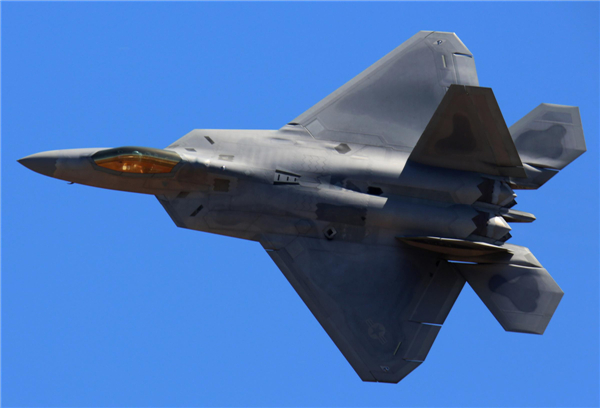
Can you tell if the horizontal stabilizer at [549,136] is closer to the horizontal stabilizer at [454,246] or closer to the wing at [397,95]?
the wing at [397,95]

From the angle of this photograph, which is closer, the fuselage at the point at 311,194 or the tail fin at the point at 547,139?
the fuselage at the point at 311,194

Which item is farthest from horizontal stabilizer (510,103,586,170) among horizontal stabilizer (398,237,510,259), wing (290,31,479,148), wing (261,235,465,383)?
wing (261,235,465,383)

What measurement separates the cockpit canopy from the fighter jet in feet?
0.08

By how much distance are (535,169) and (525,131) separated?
0.91m

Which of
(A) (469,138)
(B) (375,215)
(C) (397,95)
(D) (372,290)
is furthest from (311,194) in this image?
(A) (469,138)

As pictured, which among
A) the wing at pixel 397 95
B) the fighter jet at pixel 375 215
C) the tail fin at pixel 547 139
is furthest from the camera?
the wing at pixel 397 95

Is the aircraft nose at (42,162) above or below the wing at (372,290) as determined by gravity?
above

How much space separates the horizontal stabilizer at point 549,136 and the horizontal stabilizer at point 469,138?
2.90ft

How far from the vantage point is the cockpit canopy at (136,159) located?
15.1m

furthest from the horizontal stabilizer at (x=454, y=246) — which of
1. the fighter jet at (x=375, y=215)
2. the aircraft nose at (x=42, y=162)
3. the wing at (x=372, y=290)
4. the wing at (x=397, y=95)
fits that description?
the aircraft nose at (x=42, y=162)

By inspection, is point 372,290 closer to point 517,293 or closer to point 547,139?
point 517,293

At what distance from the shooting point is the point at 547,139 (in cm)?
1620

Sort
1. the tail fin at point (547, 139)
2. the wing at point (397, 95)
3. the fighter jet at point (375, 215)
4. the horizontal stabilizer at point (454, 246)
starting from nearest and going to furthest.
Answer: the horizontal stabilizer at point (454, 246), the fighter jet at point (375, 215), the tail fin at point (547, 139), the wing at point (397, 95)

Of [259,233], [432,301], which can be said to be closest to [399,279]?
[432,301]
